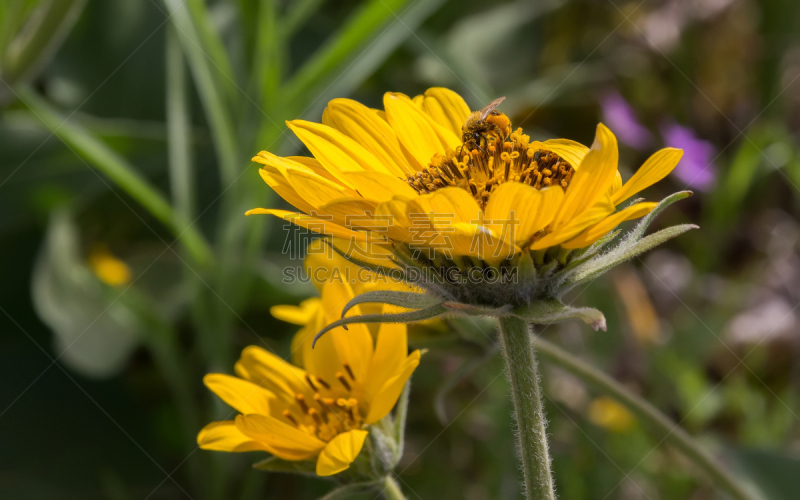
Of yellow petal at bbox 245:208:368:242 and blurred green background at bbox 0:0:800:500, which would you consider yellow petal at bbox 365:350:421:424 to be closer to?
yellow petal at bbox 245:208:368:242

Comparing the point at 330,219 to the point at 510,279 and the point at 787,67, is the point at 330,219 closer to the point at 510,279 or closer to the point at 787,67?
the point at 510,279

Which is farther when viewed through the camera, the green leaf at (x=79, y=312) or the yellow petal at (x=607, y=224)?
the green leaf at (x=79, y=312)

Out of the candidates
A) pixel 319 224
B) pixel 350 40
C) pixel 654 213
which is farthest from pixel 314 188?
pixel 350 40

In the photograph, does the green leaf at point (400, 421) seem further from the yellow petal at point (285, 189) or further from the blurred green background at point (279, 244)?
the blurred green background at point (279, 244)

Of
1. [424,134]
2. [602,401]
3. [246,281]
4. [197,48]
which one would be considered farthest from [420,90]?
[424,134]

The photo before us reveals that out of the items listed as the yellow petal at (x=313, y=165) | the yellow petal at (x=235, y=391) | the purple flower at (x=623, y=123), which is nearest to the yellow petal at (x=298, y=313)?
the yellow petal at (x=235, y=391)

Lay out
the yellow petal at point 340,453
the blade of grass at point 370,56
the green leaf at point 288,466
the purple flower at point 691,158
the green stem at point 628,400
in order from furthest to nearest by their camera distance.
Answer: the purple flower at point 691,158 < the blade of grass at point 370,56 < the green stem at point 628,400 < the green leaf at point 288,466 < the yellow petal at point 340,453

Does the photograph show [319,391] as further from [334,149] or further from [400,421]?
[334,149]
